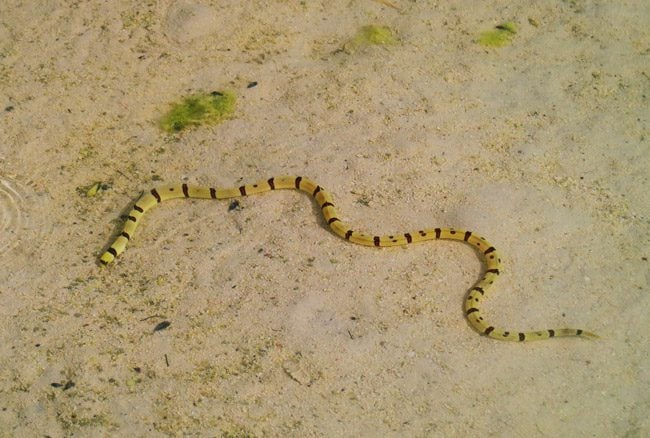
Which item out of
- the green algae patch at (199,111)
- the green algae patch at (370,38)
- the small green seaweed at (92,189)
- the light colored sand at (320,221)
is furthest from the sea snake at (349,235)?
the green algae patch at (370,38)

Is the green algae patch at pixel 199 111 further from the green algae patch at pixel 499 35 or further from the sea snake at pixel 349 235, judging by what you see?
the green algae patch at pixel 499 35

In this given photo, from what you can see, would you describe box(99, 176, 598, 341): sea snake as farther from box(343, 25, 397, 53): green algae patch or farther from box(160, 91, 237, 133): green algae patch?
box(343, 25, 397, 53): green algae patch

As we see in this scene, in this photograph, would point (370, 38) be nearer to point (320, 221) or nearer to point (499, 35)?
point (499, 35)

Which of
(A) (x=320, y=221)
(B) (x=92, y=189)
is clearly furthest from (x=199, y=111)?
(A) (x=320, y=221)

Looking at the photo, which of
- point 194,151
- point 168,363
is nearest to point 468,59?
point 194,151

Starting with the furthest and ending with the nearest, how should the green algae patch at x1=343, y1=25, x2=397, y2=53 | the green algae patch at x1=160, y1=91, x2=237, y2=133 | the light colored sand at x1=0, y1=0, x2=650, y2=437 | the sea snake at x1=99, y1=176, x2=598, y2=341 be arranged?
1. the green algae patch at x1=343, y1=25, x2=397, y2=53
2. the green algae patch at x1=160, y1=91, x2=237, y2=133
3. the sea snake at x1=99, y1=176, x2=598, y2=341
4. the light colored sand at x1=0, y1=0, x2=650, y2=437

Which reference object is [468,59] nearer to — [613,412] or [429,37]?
[429,37]

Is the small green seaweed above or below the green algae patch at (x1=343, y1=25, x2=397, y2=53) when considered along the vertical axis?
below

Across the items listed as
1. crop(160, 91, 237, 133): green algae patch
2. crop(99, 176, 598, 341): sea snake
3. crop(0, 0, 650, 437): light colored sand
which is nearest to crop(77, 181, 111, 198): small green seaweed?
crop(0, 0, 650, 437): light colored sand
